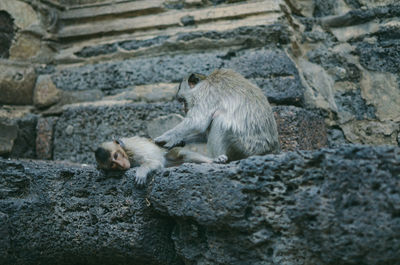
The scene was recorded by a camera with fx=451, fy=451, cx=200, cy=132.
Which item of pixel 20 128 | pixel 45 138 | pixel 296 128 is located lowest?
pixel 45 138

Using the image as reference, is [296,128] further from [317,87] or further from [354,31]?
[354,31]

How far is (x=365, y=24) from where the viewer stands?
4.11m

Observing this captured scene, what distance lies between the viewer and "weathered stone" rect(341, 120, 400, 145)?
3.82m

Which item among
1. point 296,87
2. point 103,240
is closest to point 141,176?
point 103,240

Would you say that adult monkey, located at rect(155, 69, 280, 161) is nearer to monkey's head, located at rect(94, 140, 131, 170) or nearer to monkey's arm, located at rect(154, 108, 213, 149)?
monkey's arm, located at rect(154, 108, 213, 149)

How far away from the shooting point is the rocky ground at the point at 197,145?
6.72 ft

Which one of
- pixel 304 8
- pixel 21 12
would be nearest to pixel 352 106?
pixel 304 8

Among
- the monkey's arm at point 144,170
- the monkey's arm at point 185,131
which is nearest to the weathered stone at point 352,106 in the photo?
the monkey's arm at point 185,131

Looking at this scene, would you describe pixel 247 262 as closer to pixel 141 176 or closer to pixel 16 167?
pixel 141 176

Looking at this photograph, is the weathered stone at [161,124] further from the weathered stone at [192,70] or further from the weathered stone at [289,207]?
the weathered stone at [289,207]

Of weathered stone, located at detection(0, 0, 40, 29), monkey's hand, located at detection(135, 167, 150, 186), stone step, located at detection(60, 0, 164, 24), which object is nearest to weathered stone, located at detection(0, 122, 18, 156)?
weathered stone, located at detection(0, 0, 40, 29)

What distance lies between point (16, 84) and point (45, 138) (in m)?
0.63

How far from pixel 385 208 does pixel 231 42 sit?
8.46 ft

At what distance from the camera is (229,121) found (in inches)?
112
